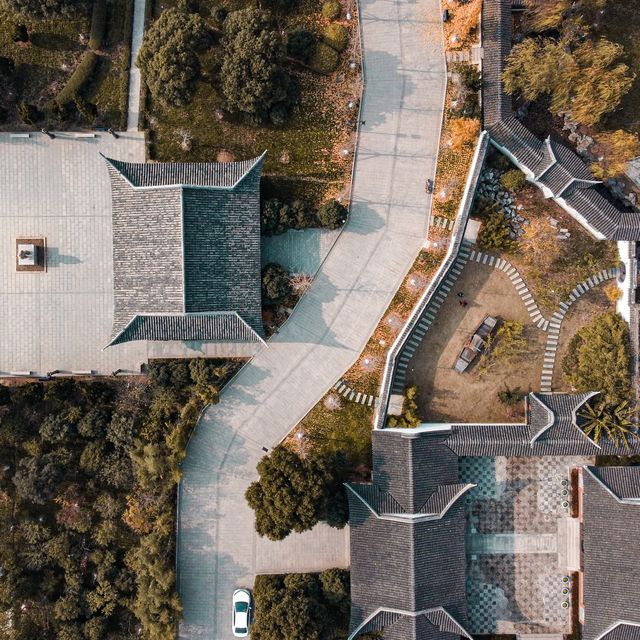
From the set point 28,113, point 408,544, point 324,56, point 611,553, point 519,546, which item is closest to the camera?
point 408,544

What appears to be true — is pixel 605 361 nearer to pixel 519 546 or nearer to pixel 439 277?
pixel 439 277

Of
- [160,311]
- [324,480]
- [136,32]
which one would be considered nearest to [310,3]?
[136,32]

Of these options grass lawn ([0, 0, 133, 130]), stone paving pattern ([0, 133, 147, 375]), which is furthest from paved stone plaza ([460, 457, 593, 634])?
grass lawn ([0, 0, 133, 130])

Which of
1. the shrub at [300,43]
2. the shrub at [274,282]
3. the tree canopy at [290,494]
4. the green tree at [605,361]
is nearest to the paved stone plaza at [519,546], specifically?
the green tree at [605,361]

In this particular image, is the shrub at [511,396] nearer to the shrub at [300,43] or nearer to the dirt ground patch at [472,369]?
the dirt ground patch at [472,369]

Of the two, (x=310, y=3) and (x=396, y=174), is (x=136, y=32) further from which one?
(x=396, y=174)

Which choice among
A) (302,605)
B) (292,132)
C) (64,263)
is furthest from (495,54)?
(302,605)

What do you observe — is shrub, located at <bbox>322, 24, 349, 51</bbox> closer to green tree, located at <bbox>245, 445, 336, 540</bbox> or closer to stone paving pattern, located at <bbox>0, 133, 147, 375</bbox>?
stone paving pattern, located at <bbox>0, 133, 147, 375</bbox>
